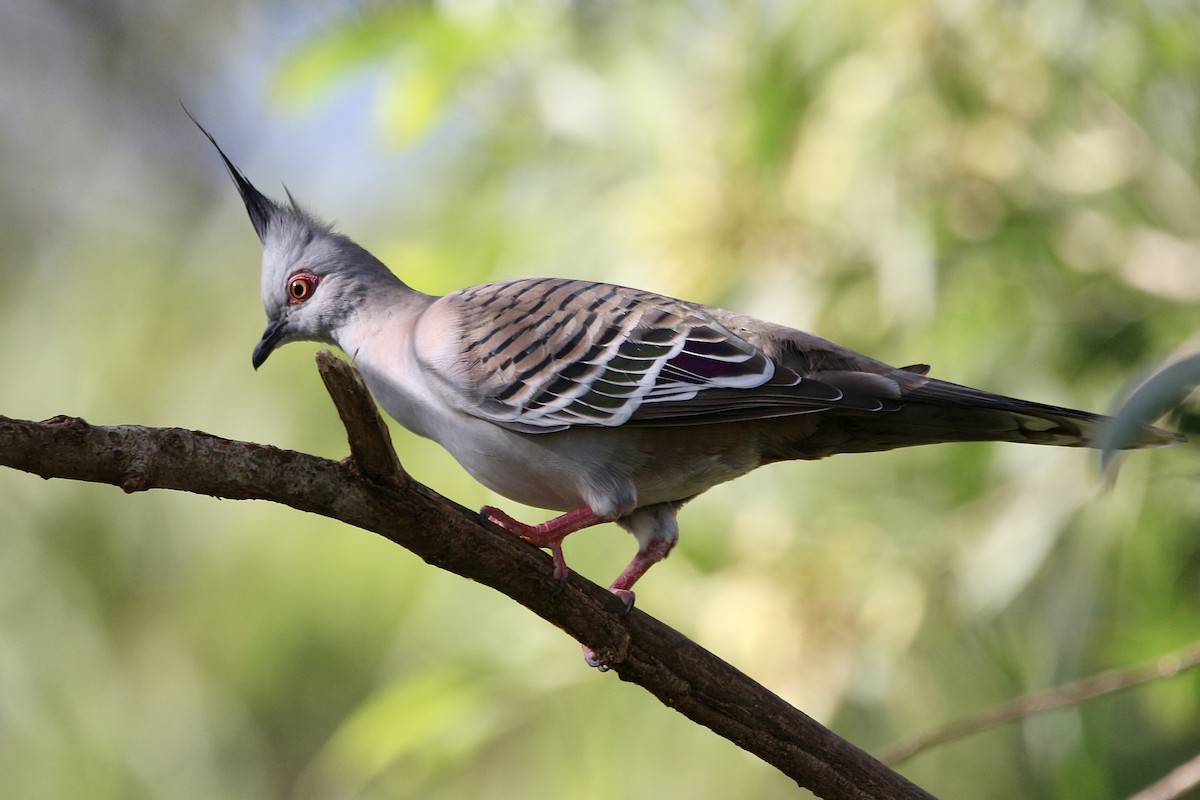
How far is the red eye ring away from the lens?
3.07 meters

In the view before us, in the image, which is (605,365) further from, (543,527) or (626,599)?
(626,599)

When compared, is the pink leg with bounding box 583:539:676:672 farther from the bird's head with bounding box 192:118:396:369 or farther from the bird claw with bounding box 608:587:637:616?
the bird's head with bounding box 192:118:396:369

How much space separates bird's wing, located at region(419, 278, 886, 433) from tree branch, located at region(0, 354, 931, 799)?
404 mm

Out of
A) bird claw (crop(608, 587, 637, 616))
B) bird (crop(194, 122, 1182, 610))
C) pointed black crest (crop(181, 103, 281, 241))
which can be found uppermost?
pointed black crest (crop(181, 103, 281, 241))

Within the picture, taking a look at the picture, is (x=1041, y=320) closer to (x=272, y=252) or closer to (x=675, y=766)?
(x=675, y=766)

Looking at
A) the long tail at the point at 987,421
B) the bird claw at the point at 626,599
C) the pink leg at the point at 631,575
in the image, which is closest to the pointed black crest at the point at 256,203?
the pink leg at the point at 631,575

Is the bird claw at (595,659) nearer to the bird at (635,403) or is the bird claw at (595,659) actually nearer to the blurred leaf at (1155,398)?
the bird at (635,403)

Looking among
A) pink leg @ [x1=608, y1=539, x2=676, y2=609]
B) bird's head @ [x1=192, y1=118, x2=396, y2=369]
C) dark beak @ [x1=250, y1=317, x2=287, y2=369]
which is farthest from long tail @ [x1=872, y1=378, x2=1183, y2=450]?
dark beak @ [x1=250, y1=317, x2=287, y2=369]

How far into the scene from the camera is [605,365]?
255 cm

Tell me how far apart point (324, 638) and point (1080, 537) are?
11.0 ft

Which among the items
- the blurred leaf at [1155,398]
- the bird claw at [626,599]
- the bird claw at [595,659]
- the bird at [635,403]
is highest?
the bird at [635,403]

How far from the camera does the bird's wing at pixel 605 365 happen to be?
7.97ft

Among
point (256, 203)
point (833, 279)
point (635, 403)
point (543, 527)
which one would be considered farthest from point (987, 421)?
point (256, 203)

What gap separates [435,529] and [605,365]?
2.19 feet
